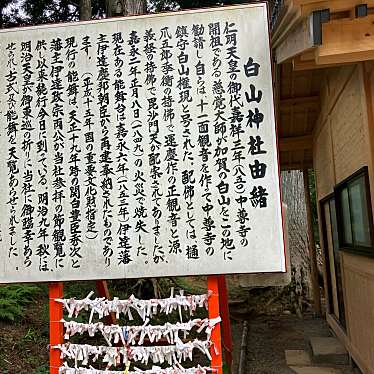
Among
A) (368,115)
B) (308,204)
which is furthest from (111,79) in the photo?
(308,204)

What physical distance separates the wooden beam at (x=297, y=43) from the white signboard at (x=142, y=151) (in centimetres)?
20

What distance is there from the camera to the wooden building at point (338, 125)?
3090 millimetres

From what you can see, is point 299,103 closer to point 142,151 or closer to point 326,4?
point 142,151

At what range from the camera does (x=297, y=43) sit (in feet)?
10.9

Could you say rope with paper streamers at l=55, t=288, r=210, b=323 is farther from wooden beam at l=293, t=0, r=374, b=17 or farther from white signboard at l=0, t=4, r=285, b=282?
wooden beam at l=293, t=0, r=374, b=17

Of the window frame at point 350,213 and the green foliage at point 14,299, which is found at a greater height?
the window frame at point 350,213

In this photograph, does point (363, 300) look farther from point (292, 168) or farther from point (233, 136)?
point (292, 168)

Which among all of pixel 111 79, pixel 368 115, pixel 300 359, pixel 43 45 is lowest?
pixel 300 359

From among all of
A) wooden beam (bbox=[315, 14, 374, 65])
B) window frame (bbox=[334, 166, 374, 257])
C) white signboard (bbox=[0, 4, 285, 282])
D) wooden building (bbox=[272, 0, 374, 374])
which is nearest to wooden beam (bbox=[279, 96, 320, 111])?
wooden building (bbox=[272, 0, 374, 374])

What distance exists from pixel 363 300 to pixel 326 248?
3.42 m

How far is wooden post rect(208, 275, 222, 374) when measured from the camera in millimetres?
3512

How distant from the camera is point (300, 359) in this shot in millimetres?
6434

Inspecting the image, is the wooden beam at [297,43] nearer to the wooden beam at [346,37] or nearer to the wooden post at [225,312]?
the wooden beam at [346,37]

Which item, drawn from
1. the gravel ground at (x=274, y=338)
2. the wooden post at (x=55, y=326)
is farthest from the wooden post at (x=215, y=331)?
the gravel ground at (x=274, y=338)
